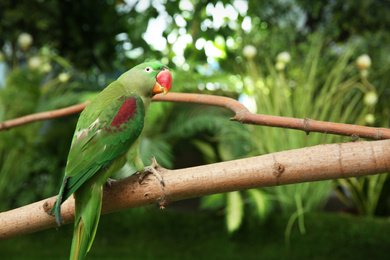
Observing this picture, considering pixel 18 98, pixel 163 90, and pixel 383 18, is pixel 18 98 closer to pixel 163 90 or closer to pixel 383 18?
pixel 163 90

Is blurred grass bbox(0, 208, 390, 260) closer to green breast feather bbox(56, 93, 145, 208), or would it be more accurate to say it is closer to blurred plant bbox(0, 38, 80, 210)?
blurred plant bbox(0, 38, 80, 210)

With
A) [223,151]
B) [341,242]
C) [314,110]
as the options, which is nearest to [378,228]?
[341,242]

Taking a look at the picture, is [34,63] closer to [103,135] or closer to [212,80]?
[212,80]

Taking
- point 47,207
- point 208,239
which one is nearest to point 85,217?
point 47,207

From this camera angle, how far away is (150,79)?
0.48 m

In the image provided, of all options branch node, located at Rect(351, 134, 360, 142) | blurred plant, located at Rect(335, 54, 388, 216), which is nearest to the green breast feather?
branch node, located at Rect(351, 134, 360, 142)

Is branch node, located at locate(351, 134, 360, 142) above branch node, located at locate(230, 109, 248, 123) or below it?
above

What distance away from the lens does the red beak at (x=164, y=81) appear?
468 mm

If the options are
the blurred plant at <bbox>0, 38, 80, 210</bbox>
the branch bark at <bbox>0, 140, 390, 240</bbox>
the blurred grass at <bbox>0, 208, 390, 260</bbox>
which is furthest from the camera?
the blurred plant at <bbox>0, 38, 80, 210</bbox>

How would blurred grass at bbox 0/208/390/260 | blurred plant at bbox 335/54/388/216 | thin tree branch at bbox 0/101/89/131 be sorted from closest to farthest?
1. thin tree branch at bbox 0/101/89/131
2. blurred grass at bbox 0/208/390/260
3. blurred plant at bbox 335/54/388/216

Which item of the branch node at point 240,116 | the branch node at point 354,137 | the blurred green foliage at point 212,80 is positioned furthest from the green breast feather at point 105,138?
the blurred green foliage at point 212,80

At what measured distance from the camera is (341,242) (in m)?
1.15

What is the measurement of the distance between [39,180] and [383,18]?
5.93 feet

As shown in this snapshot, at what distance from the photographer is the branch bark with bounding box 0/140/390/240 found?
14.8 inches
